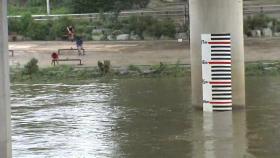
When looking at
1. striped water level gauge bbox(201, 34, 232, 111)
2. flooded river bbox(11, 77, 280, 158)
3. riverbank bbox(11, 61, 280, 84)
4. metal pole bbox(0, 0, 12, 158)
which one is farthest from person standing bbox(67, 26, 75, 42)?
metal pole bbox(0, 0, 12, 158)

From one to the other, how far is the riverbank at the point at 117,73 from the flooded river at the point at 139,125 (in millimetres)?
4615

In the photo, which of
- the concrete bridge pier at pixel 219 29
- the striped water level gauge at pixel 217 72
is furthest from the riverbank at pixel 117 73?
the striped water level gauge at pixel 217 72

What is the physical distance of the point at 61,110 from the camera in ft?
61.2

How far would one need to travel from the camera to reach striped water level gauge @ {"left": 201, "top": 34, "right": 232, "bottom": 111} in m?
17.5

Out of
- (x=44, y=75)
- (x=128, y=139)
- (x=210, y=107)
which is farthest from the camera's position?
(x=44, y=75)

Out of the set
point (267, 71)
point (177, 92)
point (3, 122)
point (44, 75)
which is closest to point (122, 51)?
point (44, 75)

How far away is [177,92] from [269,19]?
81.7 feet

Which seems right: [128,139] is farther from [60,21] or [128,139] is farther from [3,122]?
A: [60,21]

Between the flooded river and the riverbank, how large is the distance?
4615 mm

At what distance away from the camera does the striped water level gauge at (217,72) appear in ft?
57.3

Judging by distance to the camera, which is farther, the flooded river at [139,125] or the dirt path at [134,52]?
the dirt path at [134,52]

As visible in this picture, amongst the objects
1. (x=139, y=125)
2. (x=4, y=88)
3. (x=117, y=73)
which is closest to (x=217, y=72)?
(x=139, y=125)

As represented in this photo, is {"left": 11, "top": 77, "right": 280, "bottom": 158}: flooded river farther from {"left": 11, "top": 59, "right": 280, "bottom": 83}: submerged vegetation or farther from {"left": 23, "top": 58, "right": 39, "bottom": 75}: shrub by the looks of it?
{"left": 23, "top": 58, "right": 39, "bottom": 75}: shrub

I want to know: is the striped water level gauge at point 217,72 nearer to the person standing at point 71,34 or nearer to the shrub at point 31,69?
the shrub at point 31,69
